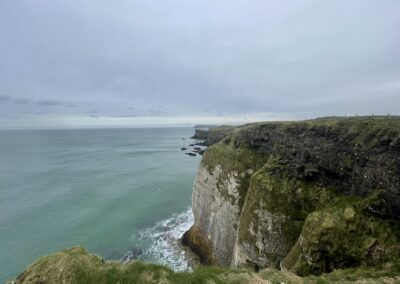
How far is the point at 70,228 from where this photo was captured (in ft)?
133

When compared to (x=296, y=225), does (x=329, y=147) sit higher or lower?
higher

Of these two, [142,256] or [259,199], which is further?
[142,256]

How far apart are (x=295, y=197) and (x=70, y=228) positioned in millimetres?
34478

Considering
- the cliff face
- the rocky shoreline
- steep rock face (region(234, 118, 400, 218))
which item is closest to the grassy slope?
the rocky shoreline

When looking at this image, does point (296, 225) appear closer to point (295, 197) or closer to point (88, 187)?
point (295, 197)

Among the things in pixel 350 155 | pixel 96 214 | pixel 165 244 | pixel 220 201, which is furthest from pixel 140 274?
pixel 96 214

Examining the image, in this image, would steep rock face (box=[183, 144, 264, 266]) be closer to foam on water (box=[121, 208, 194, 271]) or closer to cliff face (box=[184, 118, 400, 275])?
cliff face (box=[184, 118, 400, 275])

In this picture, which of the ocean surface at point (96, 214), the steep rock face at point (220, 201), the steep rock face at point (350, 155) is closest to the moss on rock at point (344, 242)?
the steep rock face at point (350, 155)

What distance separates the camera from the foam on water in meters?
32.7

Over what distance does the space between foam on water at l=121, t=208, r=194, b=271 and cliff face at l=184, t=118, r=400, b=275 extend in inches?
110

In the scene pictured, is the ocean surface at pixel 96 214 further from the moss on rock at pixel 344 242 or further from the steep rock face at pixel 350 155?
the steep rock face at pixel 350 155

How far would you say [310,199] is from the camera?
22.3 metres

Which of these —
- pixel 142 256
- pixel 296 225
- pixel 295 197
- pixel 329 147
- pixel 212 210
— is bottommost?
pixel 142 256

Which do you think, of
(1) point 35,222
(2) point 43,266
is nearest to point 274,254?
(2) point 43,266
